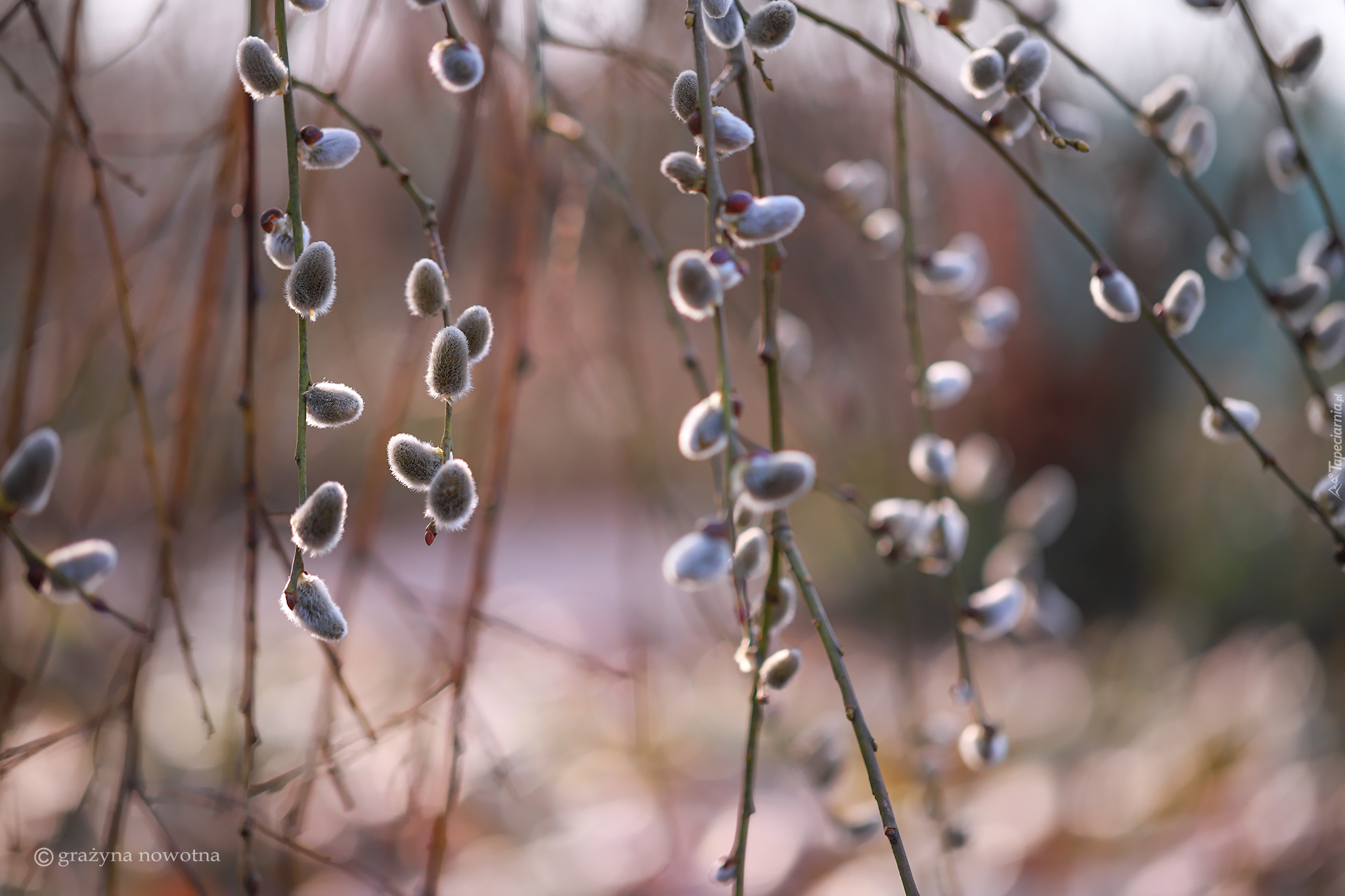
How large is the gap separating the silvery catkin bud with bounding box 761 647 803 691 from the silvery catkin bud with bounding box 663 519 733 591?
0.04 meters

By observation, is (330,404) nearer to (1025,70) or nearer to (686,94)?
(686,94)

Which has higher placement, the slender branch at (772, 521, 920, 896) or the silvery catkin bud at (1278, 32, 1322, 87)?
the silvery catkin bud at (1278, 32, 1322, 87)

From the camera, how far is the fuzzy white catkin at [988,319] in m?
0.80

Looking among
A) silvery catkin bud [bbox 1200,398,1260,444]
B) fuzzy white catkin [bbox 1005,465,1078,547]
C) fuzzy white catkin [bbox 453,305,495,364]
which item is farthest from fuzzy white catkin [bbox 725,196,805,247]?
fuzzy white catkin [bbox 1005,465,1078,547]

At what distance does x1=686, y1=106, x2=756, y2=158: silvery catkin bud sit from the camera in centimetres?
36

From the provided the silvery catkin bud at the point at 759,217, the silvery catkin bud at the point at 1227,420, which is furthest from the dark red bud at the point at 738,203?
the silvery catkin bud at the point at 1227,420

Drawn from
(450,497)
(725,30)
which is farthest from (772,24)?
(450,497)

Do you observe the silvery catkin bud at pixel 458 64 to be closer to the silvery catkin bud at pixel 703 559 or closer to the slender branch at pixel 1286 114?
the silvery catkin bud at pixel 703 559

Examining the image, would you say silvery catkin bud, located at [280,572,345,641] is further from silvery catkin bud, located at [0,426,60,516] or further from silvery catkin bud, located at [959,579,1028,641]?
silvery catkin bud, located at [959,579,1028,641]

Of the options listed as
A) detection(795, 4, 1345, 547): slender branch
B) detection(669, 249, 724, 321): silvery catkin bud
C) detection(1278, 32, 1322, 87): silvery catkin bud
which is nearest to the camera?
detection(669, 249, 724, 321): silvery catkin bud

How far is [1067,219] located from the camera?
1.50ft

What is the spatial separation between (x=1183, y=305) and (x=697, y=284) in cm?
32

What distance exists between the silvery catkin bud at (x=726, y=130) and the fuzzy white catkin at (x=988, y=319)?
0.49m

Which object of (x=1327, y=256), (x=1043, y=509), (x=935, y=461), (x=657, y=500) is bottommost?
(x=657, y=500)
